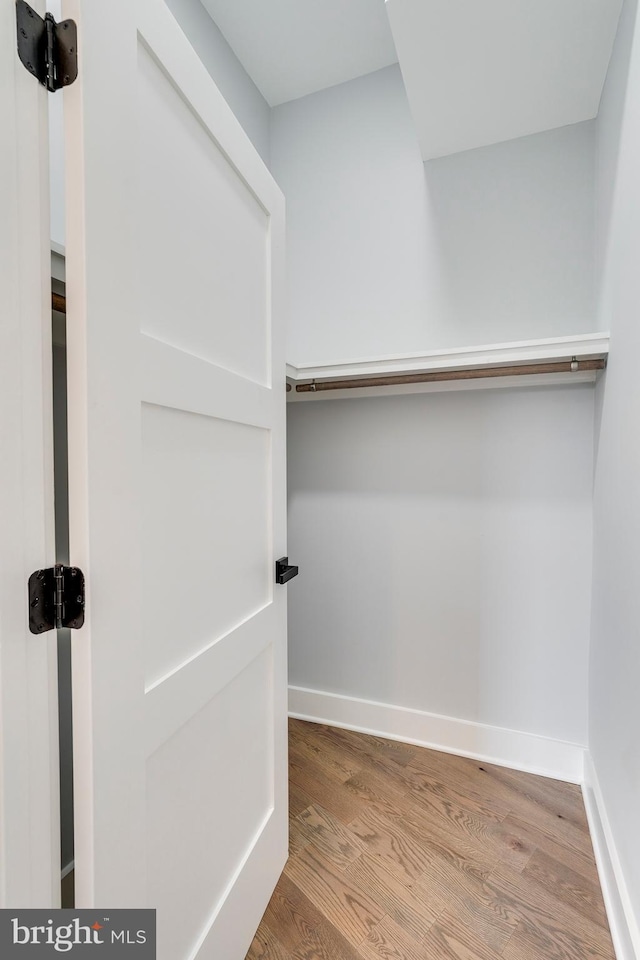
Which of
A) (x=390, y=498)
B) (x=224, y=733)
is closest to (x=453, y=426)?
(x=390, y=498)

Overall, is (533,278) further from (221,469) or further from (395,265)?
(221,469)

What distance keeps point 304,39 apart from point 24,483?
2.16 meters

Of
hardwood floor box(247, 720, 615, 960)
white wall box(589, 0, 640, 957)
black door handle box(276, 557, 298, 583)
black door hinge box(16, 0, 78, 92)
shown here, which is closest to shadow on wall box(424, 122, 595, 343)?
white wall box(589, 0, 640, 957)

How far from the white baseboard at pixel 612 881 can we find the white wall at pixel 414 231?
5.13 ft

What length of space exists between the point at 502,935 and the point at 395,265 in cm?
218

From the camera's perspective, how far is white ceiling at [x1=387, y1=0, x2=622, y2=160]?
129 centimetres

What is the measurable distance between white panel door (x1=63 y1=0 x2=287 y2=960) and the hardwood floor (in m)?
0.19

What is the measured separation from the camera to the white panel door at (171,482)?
2.07 feet

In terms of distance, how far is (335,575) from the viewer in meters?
2.12

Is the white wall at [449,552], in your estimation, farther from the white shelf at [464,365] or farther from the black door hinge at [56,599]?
the black door hinge at [56,599]

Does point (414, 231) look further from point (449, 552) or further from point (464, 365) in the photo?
point (449, 552)

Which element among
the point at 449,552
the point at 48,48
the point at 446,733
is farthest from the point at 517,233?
the point at 446,733

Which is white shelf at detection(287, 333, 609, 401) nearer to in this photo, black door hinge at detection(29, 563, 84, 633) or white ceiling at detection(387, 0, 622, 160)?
white ceiling at detection(387, 0, 622, 160)

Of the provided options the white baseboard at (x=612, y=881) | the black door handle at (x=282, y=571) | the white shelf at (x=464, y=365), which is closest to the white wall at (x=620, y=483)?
the white baseboard at (x=612, y=881)
